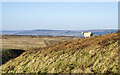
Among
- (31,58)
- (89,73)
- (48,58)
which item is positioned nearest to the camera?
(89,73)

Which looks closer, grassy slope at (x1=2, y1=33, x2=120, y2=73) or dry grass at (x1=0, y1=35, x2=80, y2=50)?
grassy slope at (x1=2, y1=33, x2=120, y2=73)

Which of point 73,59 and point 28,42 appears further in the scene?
point 28,42

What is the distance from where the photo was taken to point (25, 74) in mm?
18750

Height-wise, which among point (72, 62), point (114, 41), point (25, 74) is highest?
point (114, 41)

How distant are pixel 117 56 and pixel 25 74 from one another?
804cm

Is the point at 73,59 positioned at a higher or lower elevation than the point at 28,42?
higher

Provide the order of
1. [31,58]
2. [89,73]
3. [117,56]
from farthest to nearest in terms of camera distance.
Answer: [31,58] < [117,56] < [89,73]

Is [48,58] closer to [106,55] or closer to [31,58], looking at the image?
[31,58]

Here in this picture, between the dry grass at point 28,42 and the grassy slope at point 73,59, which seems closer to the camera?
the grassy slope at point 73,59

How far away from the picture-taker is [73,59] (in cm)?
1780

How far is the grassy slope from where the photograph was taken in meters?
16.0

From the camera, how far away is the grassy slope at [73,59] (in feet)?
52.5

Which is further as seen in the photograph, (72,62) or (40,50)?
(40,50)

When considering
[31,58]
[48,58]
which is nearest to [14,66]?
[31,58]
